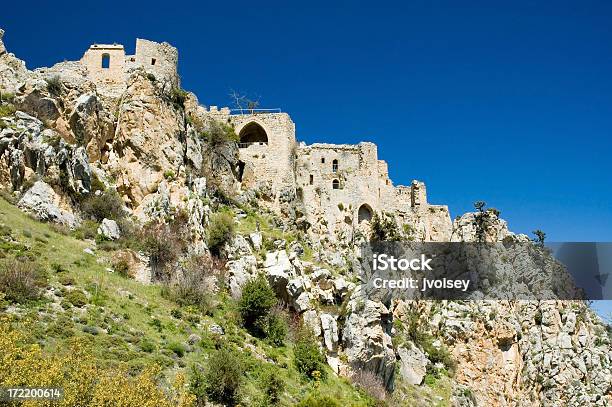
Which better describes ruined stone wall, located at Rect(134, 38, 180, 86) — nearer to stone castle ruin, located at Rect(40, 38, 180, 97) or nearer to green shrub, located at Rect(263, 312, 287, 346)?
stone castle ruin, located at Rect(40, 38, 180, 97)

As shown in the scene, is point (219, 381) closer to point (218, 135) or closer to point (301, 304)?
point (301, 304)

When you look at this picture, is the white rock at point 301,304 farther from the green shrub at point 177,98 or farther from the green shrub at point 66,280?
the green shrub at point 177,98

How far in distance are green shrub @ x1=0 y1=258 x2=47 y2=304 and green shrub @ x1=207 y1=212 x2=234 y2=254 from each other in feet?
39.0

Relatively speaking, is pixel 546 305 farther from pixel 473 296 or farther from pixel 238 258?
pixel 238 258

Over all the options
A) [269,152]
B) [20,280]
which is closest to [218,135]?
[269,152]

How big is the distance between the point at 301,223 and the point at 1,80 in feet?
67.2

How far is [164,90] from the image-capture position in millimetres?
36531

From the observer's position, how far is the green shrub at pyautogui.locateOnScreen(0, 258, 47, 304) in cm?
2042

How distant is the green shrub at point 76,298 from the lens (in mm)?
21984

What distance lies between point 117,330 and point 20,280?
3857mm

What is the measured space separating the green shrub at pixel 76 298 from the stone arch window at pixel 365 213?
25662 millimetres

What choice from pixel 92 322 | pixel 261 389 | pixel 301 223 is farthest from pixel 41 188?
pixel 301 223

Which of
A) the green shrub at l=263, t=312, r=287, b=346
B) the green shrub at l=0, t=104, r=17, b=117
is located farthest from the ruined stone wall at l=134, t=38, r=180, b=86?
the green shrub at l=263, t=312, r=287, b=346

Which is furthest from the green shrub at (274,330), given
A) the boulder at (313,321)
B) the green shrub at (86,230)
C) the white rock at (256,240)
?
the green shrub at (86,230)
